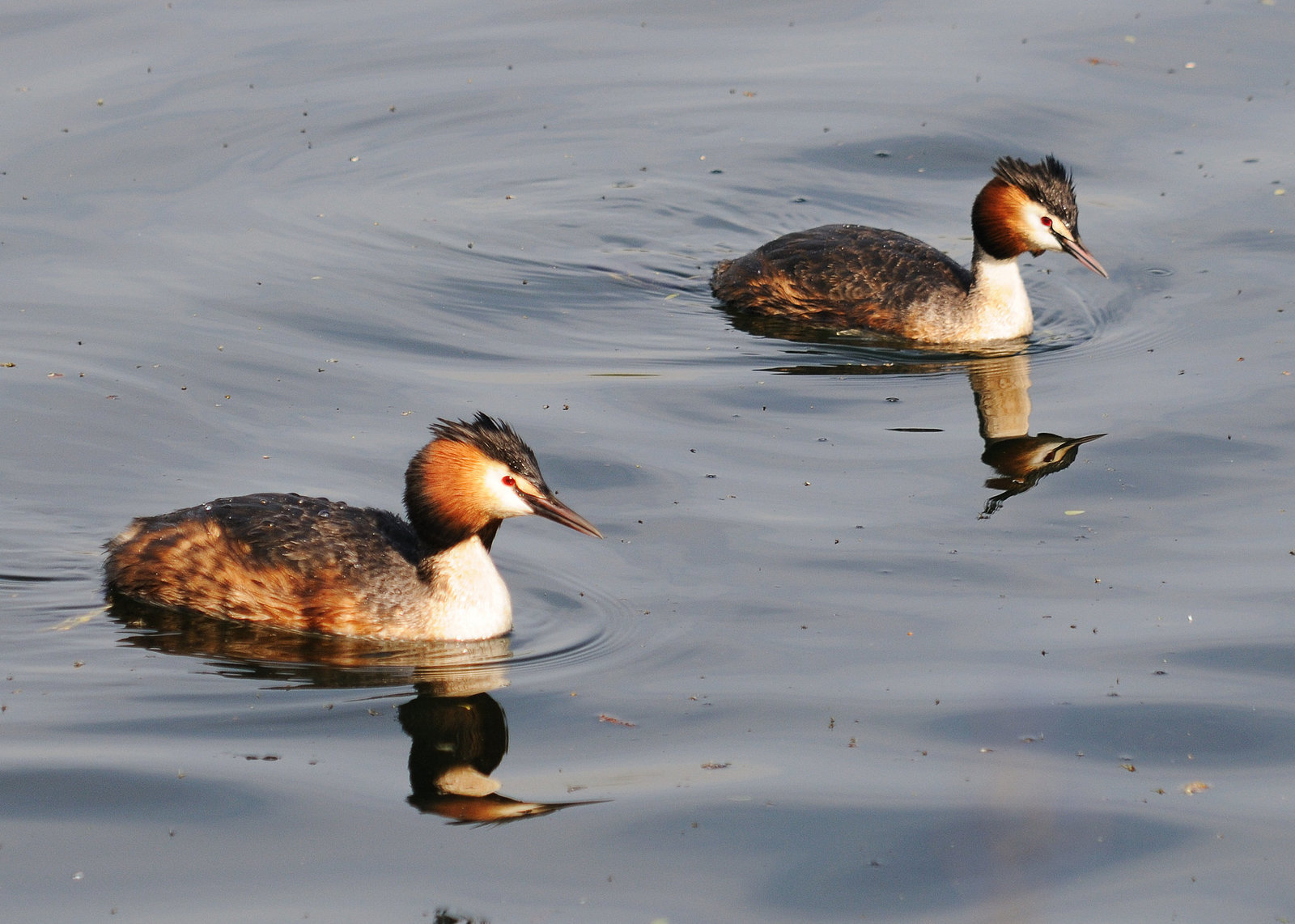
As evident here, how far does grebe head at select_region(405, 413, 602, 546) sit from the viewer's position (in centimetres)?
→ 907

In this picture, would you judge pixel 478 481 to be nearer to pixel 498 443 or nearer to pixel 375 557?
pixel 498 443

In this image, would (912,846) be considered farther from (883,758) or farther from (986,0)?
(986,0)

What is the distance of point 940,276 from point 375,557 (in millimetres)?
6317

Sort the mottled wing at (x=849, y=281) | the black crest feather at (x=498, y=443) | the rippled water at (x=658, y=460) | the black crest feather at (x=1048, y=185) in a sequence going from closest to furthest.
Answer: the rippled water at (x=658, y=460) < the black crest feather at (x=498, y=443) < the black crest feather at (x=1048, y=185) < the mottled wing at (x=849, y=281)

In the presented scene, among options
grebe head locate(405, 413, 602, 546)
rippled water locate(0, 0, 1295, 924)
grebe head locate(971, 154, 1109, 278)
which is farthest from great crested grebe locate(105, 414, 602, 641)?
grebe head locate(971, 154, 1109, 278)

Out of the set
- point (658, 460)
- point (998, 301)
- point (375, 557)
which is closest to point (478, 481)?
point (375, 557)

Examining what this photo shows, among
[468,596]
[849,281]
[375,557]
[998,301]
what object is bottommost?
[468,596]

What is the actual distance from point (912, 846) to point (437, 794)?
6.57 ft

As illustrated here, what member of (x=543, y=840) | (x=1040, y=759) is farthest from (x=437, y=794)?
(x=1040, y=759)

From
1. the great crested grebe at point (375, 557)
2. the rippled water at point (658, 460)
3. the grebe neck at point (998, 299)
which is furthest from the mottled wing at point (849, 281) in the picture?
the great crested grebe at point (375, 557)

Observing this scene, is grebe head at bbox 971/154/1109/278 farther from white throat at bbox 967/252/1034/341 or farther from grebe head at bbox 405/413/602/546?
grebe head at bbox 405/413/602/546

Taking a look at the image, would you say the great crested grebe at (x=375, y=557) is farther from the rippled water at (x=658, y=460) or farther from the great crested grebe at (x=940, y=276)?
the great crested grebe at (x=940, y=276)

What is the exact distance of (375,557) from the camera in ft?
30.5

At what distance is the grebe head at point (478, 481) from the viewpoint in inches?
357
